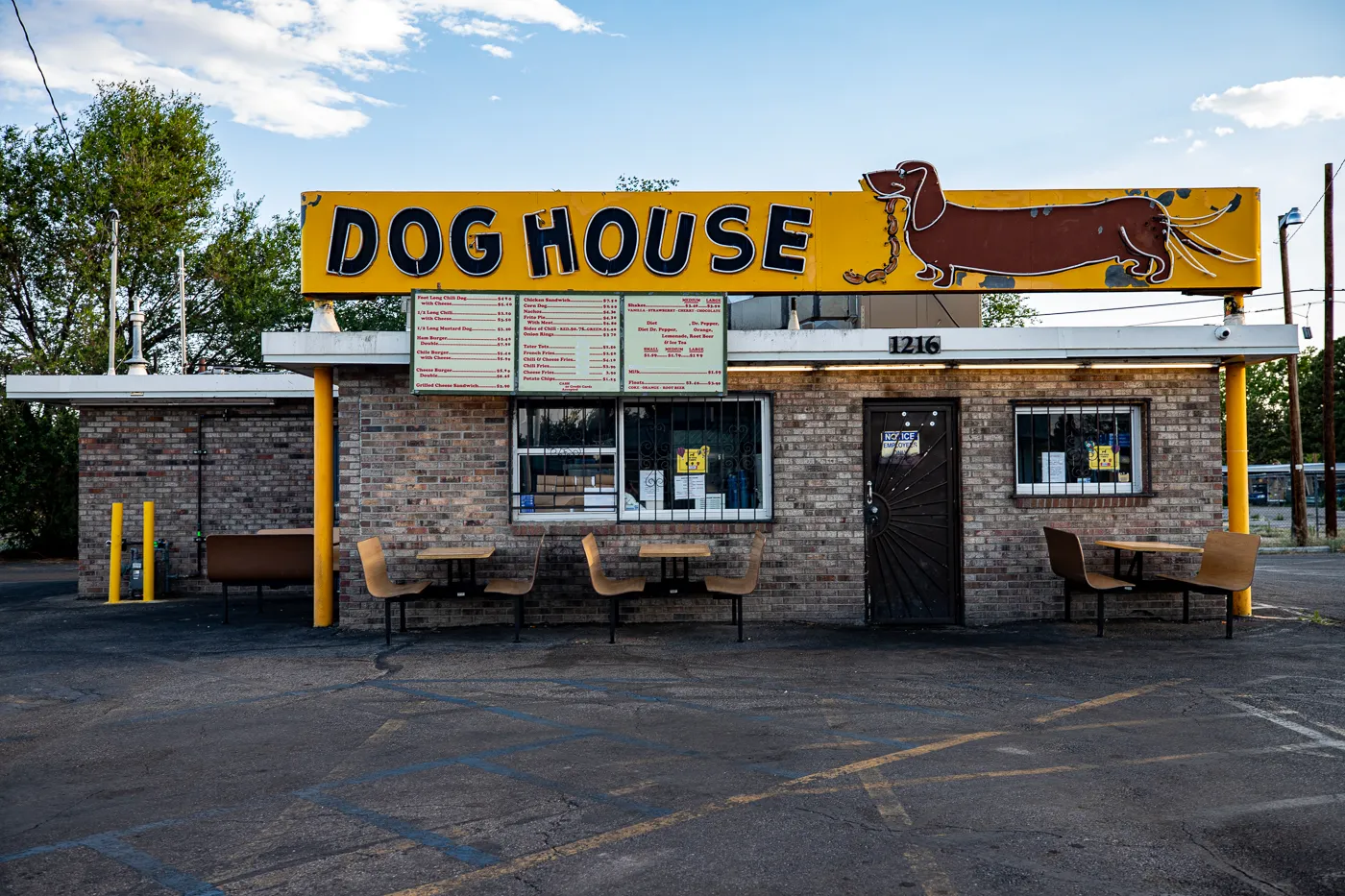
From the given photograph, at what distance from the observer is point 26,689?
23.5 ft

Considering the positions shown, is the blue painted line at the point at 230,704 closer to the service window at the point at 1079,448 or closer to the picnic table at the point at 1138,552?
the service window at the point at 1079,448

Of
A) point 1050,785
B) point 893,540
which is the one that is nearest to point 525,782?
point 1050,785

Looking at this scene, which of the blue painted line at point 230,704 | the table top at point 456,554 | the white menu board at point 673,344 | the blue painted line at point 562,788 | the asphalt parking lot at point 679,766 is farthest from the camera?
the white menu board at point 673,344

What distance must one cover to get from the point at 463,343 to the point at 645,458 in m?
2.19

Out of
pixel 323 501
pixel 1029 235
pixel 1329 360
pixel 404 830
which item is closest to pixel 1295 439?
pixel 1329 360

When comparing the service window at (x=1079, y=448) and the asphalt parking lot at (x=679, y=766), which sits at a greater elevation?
the service window at (x=1079, y=448)

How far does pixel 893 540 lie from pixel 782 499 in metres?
1.25

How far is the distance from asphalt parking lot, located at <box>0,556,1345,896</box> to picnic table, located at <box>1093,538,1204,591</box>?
0.76 meters

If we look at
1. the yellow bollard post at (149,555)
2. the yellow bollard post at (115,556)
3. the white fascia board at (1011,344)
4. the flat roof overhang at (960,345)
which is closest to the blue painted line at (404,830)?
the flat roof overhang at (960,345)

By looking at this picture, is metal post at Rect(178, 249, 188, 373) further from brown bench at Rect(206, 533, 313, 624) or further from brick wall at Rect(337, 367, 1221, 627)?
brick wall at Rect(337, 367, 1221, 627)

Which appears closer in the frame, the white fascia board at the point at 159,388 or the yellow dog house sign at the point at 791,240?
the yellow dog house sign at the point at 791,240

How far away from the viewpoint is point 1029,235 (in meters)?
9.80

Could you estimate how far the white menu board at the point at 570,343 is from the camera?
362 inches

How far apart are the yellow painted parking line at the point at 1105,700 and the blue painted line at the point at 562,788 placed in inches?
115
